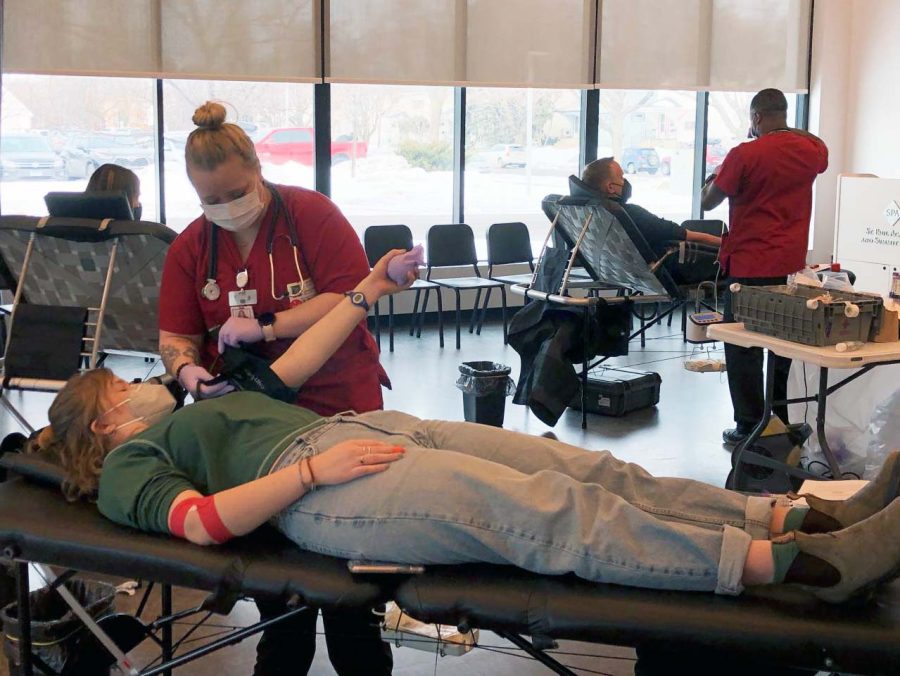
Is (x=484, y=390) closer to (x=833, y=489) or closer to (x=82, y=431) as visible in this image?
(x=833, y=489)

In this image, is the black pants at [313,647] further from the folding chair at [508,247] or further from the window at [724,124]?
the window at [724,124]

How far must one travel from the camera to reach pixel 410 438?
181 cm

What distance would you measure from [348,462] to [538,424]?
2868mm

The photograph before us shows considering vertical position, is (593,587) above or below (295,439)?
below

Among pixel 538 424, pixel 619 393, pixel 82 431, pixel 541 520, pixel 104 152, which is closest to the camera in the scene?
pixel 541 520

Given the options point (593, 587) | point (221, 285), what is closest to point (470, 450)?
point (593, 587)

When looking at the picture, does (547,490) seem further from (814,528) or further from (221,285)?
(221,285)

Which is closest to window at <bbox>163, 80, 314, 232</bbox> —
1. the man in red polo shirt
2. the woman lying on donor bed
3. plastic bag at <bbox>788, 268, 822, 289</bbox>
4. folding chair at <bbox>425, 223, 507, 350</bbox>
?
folding chair at <bbox>425, 223, 507, 350</bbox>

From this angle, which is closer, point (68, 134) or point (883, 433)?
point (883, 433)

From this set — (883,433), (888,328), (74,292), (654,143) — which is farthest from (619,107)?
(74,292)

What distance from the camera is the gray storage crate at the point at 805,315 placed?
2.84m

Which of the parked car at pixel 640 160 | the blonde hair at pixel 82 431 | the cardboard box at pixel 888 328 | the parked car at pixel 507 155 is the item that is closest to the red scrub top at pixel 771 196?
the cardboard box at pixel 888 328

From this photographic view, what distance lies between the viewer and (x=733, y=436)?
4.16m

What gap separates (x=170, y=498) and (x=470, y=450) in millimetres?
513
